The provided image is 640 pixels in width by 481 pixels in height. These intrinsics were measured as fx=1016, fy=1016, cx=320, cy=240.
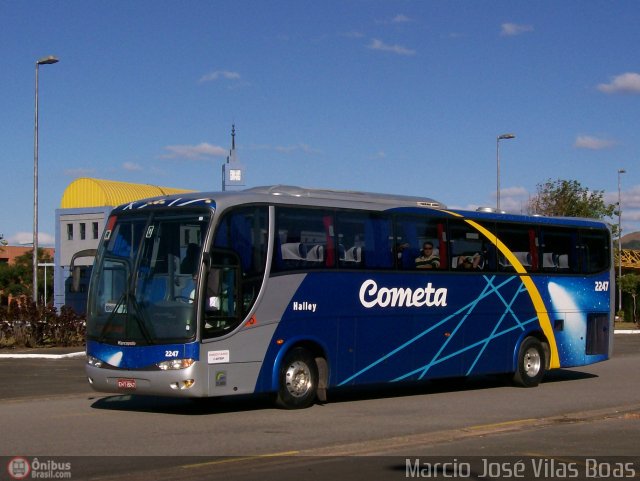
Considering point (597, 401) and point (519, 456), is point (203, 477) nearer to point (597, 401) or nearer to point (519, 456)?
point (519, 456)

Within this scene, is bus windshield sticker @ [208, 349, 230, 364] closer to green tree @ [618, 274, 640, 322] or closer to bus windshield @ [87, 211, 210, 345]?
bus windshield @ [87, 211, 210, 345]

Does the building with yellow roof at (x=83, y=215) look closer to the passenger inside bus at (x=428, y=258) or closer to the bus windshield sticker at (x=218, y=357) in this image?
the passenger inside bus at (x=428, y=258)

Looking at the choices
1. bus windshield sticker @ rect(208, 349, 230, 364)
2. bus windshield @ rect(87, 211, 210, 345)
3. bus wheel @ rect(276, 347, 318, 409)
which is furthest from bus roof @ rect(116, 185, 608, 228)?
bus wheel @ rect(276, 347, 318, 409)

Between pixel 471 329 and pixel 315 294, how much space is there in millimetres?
4347

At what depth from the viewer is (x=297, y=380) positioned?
1609 cm

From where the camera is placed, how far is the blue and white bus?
14.8 metres

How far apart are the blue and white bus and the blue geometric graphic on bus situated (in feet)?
0.10

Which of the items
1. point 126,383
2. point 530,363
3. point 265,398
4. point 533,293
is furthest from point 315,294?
point 530,363

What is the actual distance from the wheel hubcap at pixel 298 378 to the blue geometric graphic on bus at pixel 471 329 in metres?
1.61

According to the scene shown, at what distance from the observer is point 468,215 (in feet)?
64.4

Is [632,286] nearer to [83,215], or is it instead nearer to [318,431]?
[83,215]

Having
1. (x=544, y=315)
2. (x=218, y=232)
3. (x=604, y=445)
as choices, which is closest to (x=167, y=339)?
(x=218, y=232)

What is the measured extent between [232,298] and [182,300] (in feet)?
2.58

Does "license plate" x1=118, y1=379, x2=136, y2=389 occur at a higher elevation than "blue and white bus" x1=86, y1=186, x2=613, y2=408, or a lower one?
lower
